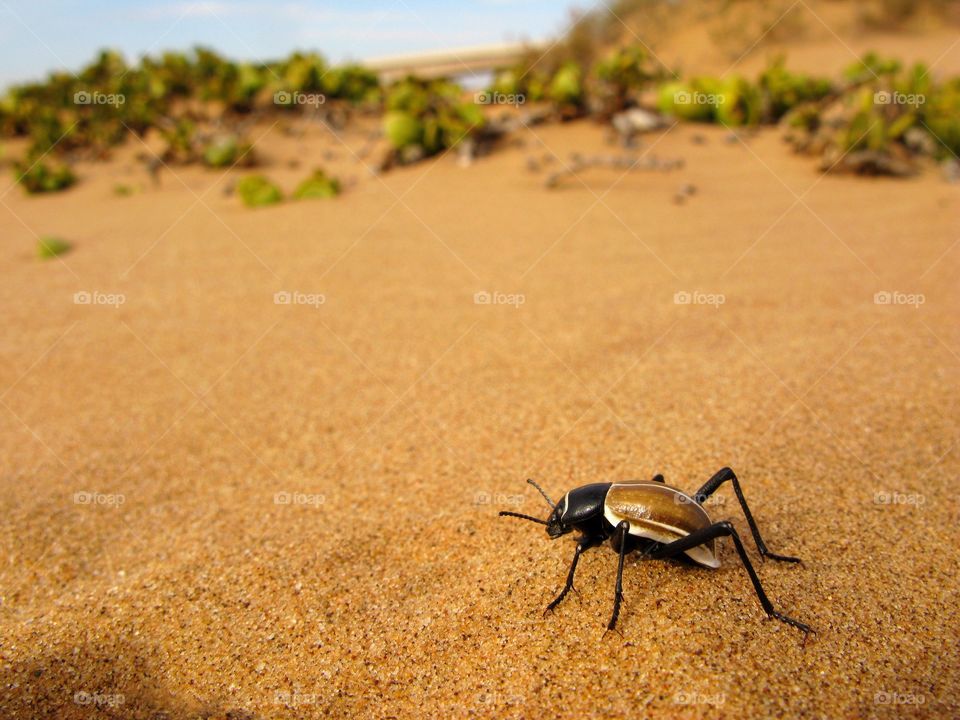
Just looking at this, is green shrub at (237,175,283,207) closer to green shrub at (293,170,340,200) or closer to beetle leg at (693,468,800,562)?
green shrub at (293,170,340,200)

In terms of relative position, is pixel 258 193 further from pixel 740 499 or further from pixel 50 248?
pixel 740 499

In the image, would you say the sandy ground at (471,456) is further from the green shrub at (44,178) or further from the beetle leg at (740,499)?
the green shrub at (44,178)

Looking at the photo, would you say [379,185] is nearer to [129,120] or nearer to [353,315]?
[353,315]

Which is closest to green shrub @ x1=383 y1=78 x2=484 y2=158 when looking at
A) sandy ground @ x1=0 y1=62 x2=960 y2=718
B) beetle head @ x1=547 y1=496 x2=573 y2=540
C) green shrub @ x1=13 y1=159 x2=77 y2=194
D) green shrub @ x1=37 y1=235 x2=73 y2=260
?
sandy ground @ x1=0 y1=62 x2=960 y2=718

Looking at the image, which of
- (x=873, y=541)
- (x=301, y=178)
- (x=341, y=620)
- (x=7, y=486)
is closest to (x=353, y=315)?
(x=7, y=486)

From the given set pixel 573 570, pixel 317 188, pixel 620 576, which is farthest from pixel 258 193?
pixel 620 576

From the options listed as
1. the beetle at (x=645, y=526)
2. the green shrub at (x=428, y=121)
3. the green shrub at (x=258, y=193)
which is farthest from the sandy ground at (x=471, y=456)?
the green shrub at (x=428, y=121)
